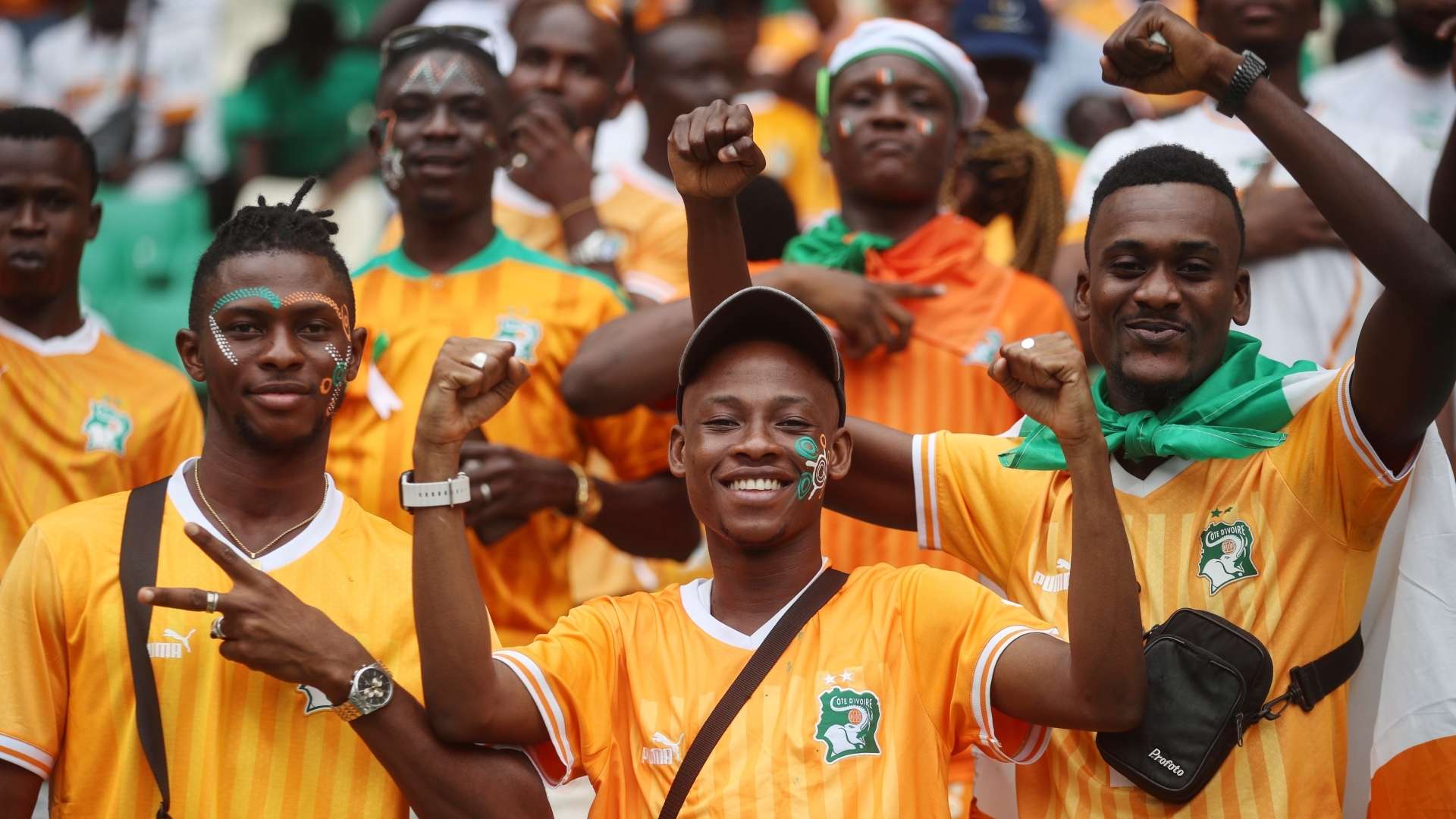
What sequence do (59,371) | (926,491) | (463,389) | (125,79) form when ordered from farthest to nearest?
(125,79), (59,371), (926,491), (463,389)

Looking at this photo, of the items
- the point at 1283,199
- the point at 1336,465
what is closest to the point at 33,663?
the point at 1336,465

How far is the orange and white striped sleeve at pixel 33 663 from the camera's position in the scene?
3.49 m

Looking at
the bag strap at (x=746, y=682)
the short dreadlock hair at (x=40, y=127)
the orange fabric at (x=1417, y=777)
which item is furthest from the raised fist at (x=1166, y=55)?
the short dreadlock hair at (x=40, y=127)

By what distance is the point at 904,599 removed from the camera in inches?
145

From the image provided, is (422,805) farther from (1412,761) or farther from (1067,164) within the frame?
(1067,164)

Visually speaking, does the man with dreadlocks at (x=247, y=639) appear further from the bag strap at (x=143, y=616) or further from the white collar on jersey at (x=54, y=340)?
the white collar on jersey at (x=54, y=340)

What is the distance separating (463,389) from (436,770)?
78 cm

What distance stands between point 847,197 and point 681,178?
1.57 meters

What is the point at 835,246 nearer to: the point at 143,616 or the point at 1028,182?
the point at 1028,182

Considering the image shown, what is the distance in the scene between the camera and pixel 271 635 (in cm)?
347

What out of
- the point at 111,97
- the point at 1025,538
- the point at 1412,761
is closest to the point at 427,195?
the point at 1025,538

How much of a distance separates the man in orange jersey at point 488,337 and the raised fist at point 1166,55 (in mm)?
2053

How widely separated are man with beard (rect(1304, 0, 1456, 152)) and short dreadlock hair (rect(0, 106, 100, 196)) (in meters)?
4.46

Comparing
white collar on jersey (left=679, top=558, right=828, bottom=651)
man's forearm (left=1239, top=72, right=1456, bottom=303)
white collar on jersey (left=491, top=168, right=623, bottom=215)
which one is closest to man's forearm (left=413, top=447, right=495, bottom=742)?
white collar on jersey (left=679, top=558, right=828, bottom=651)
